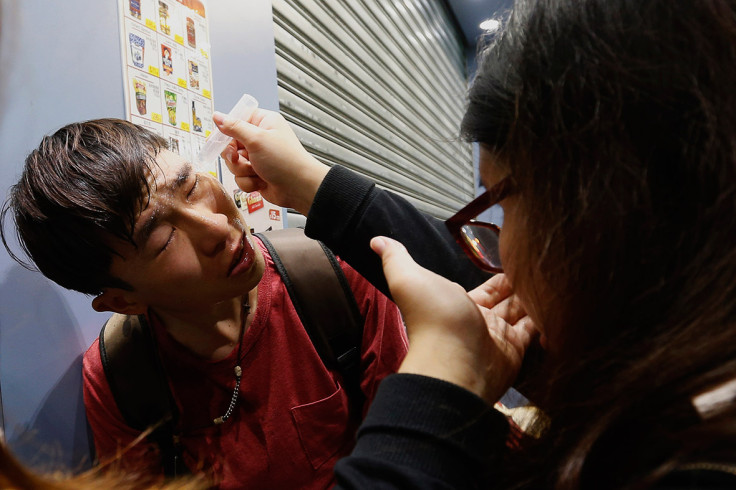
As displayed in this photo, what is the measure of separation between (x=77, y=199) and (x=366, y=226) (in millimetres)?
741

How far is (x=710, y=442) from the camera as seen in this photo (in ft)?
1.47

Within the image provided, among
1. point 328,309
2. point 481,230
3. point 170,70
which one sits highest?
point 170,70

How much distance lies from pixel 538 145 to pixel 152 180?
101 centimetres

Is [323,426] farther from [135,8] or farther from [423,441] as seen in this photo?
[135,8]

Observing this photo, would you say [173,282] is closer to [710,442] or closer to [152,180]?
[152,180]

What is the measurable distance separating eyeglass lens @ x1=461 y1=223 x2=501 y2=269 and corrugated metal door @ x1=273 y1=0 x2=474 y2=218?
0.20 m

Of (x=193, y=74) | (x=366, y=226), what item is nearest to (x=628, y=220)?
(x=366, y=226)

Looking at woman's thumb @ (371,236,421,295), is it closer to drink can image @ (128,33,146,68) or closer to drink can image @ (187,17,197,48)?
drink can image @ (128,33,146,68)

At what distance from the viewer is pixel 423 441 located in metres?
0.62

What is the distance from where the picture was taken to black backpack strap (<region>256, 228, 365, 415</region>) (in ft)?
4.84

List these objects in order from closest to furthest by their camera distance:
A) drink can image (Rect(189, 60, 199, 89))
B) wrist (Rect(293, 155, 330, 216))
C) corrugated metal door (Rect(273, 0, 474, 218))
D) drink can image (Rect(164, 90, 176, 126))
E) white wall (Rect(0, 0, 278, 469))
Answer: white wall (Rect(0, 0, 278, 469)), wrist (Rect(293, 155, 330, 216)), drink can image (Rect(164, 90, 176, 126)), drink can image (Rect(189, 60, 199, 89)), corrugated metal door (Rect(273, 0, 474, 218))

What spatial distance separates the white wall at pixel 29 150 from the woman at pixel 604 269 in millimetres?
1007

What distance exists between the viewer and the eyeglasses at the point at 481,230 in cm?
76

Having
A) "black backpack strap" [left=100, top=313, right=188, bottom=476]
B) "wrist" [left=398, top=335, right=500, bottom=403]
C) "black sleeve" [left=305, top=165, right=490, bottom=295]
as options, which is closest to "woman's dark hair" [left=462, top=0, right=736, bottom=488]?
"wrist" [left=398, top=335, right=500, bottom=403]
